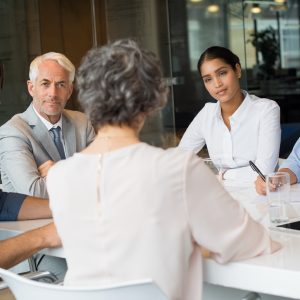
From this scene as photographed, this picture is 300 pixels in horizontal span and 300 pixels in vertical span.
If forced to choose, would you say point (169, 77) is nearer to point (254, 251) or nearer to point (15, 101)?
point (15, 101)

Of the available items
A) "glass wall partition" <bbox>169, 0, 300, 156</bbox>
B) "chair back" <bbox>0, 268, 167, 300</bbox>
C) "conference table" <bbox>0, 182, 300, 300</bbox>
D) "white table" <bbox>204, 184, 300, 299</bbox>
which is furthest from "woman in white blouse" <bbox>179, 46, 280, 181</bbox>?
"glass wall partition" <bbox>169, 0, 300, 156</bbox>

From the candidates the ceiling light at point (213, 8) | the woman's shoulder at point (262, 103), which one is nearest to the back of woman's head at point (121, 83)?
the woman's shoulder at point (262, 103)

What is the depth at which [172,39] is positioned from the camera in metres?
8.66

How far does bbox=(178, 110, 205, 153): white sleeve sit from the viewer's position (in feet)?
12.6

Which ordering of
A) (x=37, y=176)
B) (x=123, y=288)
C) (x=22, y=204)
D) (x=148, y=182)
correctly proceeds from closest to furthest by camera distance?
(x=123, y=288), (x=148, y=182), (x=22, y=204), (x=37, y=176)

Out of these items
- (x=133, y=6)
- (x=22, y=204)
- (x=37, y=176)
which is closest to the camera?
(x=22, y=204)

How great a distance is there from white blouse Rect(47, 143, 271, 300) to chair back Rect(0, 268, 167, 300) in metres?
0.13

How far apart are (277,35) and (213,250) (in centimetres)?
1150

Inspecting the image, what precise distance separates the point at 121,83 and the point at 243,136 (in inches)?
82.1

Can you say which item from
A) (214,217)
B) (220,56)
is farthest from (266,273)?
(220,56)

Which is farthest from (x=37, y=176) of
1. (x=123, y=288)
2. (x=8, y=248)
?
(x=123, y=288)

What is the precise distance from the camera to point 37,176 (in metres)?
2.94

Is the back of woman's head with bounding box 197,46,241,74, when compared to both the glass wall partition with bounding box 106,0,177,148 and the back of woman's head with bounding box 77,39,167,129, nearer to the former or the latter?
the back of woman's head with bounding box 77,39,167,129

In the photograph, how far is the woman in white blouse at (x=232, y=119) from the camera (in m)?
3.53
